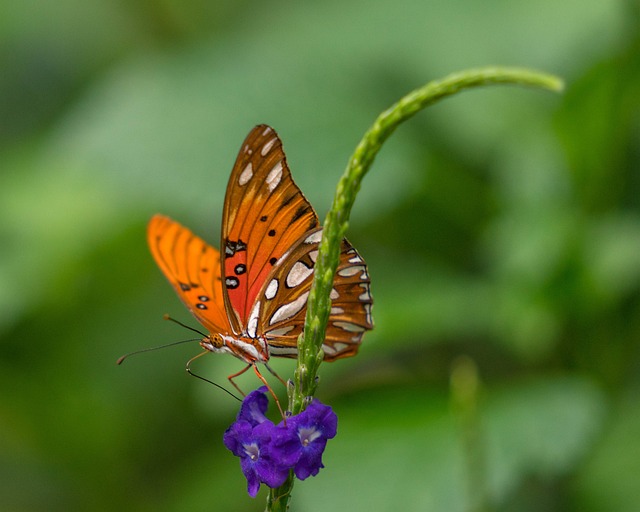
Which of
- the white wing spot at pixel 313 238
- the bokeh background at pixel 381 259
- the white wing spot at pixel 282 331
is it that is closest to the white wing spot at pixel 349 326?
the white wing spot at pixel 282 331

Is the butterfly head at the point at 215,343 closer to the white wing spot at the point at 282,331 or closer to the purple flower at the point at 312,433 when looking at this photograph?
the white wing spot at the point at 282,331

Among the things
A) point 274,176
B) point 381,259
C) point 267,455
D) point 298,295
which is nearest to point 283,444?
point 267,455

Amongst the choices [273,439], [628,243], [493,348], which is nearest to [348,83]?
[493,348]

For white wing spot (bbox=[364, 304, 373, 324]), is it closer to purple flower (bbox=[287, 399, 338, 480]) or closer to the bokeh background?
purple flower (bbox=[287, 399, 338, 480])

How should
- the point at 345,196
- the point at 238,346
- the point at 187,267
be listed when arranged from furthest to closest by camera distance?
the point at 187,267, the point at 238,346, the point at 345,196

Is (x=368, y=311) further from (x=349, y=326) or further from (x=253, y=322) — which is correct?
(x=253, y=322)

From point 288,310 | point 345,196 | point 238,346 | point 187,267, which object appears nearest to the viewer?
point 345,196

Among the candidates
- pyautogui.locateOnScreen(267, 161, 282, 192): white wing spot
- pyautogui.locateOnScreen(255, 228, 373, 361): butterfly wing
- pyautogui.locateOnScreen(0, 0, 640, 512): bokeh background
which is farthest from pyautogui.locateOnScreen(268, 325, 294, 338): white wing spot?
pyautogui.locateOnScreen(0, 0, 640, 512): bokeh background
